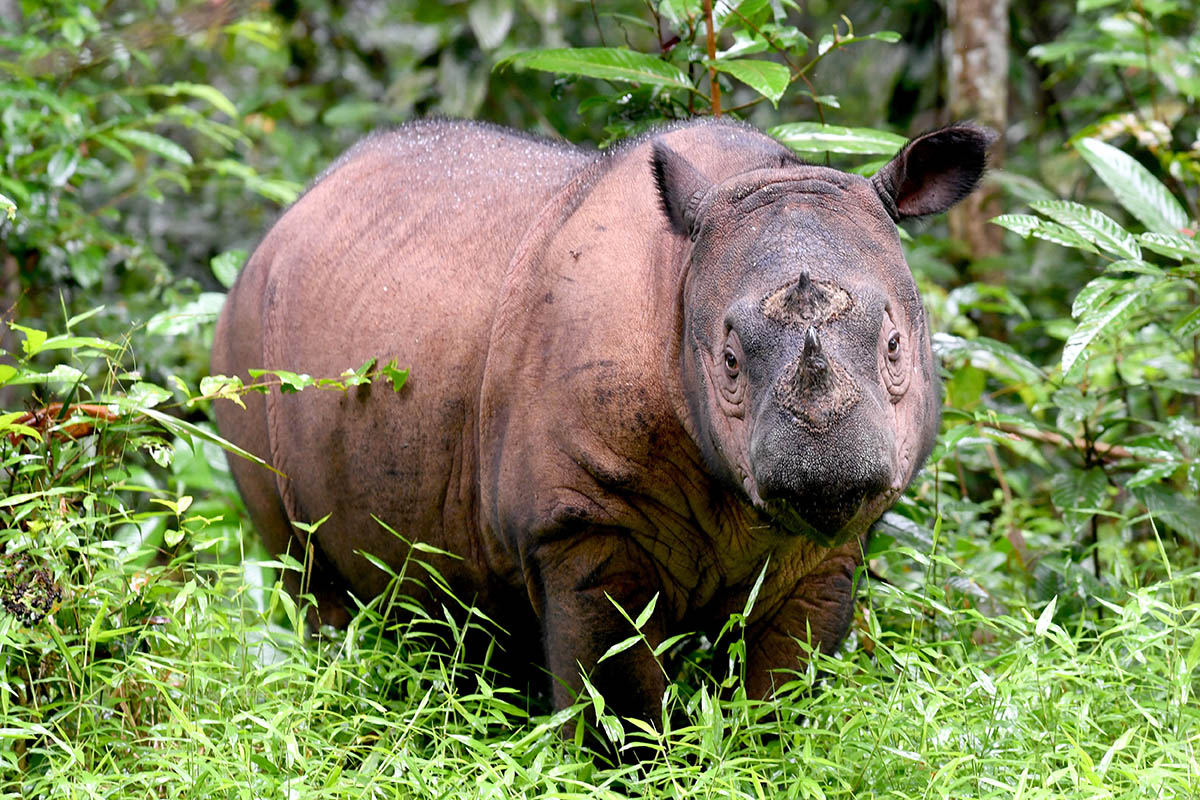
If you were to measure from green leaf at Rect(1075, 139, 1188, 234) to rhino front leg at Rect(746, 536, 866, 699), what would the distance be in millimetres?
1784

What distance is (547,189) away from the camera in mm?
4195

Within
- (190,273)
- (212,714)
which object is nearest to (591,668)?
(212,714)

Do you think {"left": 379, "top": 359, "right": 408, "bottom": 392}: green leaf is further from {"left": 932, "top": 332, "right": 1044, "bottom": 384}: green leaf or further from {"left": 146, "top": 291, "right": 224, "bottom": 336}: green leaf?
{"left": 932, "top": 332, "right": 1044, "bottom": 384}: green leaf

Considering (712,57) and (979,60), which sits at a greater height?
(712,57)

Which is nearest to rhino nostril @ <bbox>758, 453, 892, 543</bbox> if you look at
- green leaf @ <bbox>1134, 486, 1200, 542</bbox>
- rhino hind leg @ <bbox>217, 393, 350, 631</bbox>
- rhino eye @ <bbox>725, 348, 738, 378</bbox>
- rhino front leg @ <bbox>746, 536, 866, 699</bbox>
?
rhino eye @ <bbox>725, 348, 738, 378</bbox>

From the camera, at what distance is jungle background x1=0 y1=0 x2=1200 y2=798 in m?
3.24

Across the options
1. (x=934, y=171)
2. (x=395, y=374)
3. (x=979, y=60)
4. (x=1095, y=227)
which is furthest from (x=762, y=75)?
(x=979, y=60)

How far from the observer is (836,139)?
4473 mm

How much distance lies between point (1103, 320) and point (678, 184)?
4.91 feet

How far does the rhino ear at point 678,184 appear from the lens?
3.41 meters

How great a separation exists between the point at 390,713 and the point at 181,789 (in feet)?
1.86

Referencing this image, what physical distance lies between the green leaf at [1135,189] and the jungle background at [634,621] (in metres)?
0.01

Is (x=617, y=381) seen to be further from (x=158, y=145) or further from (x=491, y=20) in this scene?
(x=491, y=20)

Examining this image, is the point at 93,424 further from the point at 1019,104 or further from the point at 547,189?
the point at 1019,104
